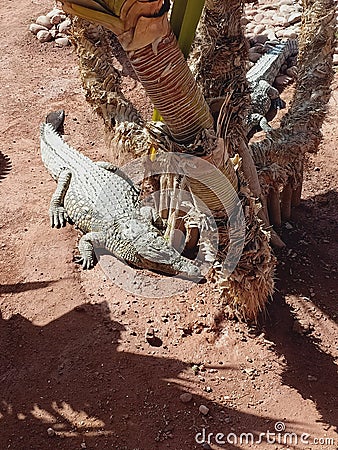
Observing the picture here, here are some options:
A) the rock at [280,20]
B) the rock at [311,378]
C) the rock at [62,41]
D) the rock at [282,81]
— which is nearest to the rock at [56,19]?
the rock at [62,41]

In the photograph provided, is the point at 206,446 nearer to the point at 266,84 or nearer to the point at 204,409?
the point at 204,409

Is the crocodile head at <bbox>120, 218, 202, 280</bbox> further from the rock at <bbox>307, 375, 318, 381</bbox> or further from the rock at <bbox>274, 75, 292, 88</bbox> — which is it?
the rock at <bbox>274, 75, 292, 88</bbox>

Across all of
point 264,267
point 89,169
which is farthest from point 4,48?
point 264,267

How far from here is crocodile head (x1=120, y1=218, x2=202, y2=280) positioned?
3.43 m

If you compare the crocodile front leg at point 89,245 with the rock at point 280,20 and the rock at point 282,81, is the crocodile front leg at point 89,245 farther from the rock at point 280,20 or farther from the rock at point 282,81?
the rock at point 280,20

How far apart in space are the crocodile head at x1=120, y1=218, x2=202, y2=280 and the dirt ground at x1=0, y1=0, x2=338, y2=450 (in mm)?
216

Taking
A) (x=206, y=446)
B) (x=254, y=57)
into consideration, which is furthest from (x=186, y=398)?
(x=254, y=57)

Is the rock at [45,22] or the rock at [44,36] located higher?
the rock at [45,22]

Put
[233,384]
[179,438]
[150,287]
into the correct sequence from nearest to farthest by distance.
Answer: [179,438] → [233,384] → [150,287]

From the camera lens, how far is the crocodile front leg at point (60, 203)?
4.13 meters

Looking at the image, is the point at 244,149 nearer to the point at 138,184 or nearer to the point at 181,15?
the point at 181,15

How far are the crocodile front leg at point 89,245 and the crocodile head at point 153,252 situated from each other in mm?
186

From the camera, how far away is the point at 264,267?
2.70 meters

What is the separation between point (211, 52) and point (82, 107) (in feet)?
9.84
